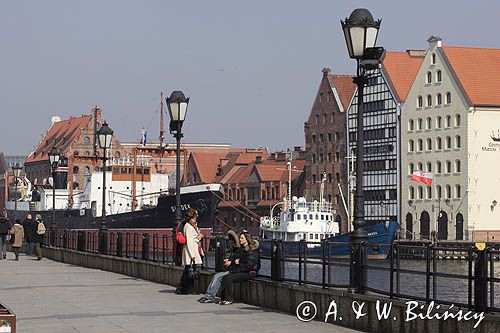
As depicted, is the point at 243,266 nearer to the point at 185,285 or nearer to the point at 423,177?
the point at 185,285

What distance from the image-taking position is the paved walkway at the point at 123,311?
16.2 meters

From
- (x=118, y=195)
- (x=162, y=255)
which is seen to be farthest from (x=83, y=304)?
(x=118, y=195)

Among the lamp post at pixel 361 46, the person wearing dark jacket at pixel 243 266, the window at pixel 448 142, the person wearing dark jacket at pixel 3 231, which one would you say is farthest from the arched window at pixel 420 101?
the lamp post at pixel 361 46

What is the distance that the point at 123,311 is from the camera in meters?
18.8

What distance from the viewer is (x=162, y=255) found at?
2905cm

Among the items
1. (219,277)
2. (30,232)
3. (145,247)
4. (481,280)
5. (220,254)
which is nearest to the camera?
(481,280)

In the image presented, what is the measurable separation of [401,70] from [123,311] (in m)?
98.5

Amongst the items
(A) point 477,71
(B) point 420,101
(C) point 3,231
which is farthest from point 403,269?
(A) point 477,71

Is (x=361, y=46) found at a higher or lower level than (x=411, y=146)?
lower

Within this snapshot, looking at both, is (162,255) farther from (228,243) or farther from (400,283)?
(400,283)

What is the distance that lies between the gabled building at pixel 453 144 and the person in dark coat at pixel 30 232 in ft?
173

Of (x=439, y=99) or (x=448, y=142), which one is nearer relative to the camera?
(x=448, y=142)

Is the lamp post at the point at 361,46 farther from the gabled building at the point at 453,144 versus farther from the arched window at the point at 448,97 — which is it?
the arched window at the point at 448,97

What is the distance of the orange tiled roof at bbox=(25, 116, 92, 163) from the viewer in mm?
170125
